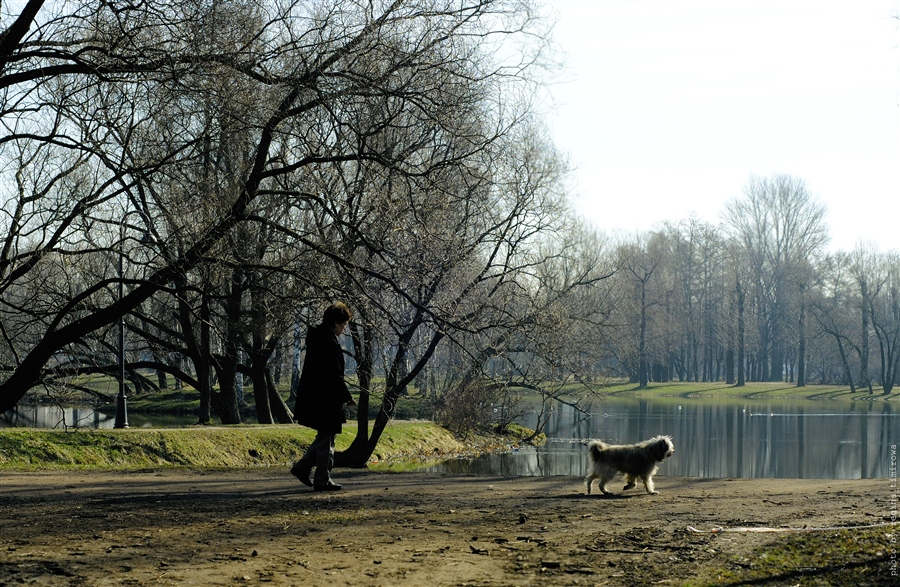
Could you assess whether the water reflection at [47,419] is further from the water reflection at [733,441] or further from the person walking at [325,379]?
the person walking at [325,379]

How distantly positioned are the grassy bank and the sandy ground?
5.51 meters

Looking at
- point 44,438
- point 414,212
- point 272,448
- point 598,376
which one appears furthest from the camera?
point 598,376

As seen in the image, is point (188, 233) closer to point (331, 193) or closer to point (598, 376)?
point (331, 193)

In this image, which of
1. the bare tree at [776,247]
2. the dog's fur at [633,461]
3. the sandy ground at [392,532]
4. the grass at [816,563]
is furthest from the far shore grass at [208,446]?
the bare tree at [776,247]

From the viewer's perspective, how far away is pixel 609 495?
1254 centimetres

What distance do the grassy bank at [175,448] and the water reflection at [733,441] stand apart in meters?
2.48

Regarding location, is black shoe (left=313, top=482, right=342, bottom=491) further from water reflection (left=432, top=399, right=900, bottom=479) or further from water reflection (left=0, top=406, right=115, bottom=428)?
water reflection (left=0, top=406, right=115, bottom=428)

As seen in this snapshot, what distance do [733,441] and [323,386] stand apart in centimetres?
2614

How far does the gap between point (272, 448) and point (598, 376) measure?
35.9ft

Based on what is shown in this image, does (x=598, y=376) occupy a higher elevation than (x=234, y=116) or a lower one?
lower

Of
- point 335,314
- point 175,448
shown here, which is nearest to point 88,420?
point 175,448

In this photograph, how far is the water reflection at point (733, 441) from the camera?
25.0 metres

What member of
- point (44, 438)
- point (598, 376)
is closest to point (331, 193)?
point (44, 438)

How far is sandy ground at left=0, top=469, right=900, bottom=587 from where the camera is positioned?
634cm
